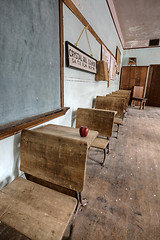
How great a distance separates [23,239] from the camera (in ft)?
3.24

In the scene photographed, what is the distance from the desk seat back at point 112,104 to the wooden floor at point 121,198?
2.86ft

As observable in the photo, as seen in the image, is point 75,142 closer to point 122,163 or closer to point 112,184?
point 112,184

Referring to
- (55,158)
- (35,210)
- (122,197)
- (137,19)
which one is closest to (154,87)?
(137,19)

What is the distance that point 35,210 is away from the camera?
82 centimetres

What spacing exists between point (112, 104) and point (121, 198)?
75.8 inches

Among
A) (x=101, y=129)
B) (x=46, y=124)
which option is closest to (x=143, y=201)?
(x=101, y=129)

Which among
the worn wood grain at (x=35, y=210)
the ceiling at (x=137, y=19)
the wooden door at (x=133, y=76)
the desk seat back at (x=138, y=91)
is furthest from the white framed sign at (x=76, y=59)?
the wooden door at (x=133, y=76)

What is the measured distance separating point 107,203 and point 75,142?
3.18 ft

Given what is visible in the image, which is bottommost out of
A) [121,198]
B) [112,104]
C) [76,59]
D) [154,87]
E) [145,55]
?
[121,198]

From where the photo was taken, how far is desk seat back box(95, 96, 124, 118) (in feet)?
9.18

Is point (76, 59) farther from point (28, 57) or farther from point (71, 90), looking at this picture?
point (28, 57)

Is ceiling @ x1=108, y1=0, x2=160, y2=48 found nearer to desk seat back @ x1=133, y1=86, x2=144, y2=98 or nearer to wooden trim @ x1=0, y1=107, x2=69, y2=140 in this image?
desk seat back @ x1=133, y1=86, x2=144, y2=98

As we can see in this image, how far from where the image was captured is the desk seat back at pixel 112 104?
280 centimetres

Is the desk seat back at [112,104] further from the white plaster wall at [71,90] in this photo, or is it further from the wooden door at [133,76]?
the wooden door at [133,76]
